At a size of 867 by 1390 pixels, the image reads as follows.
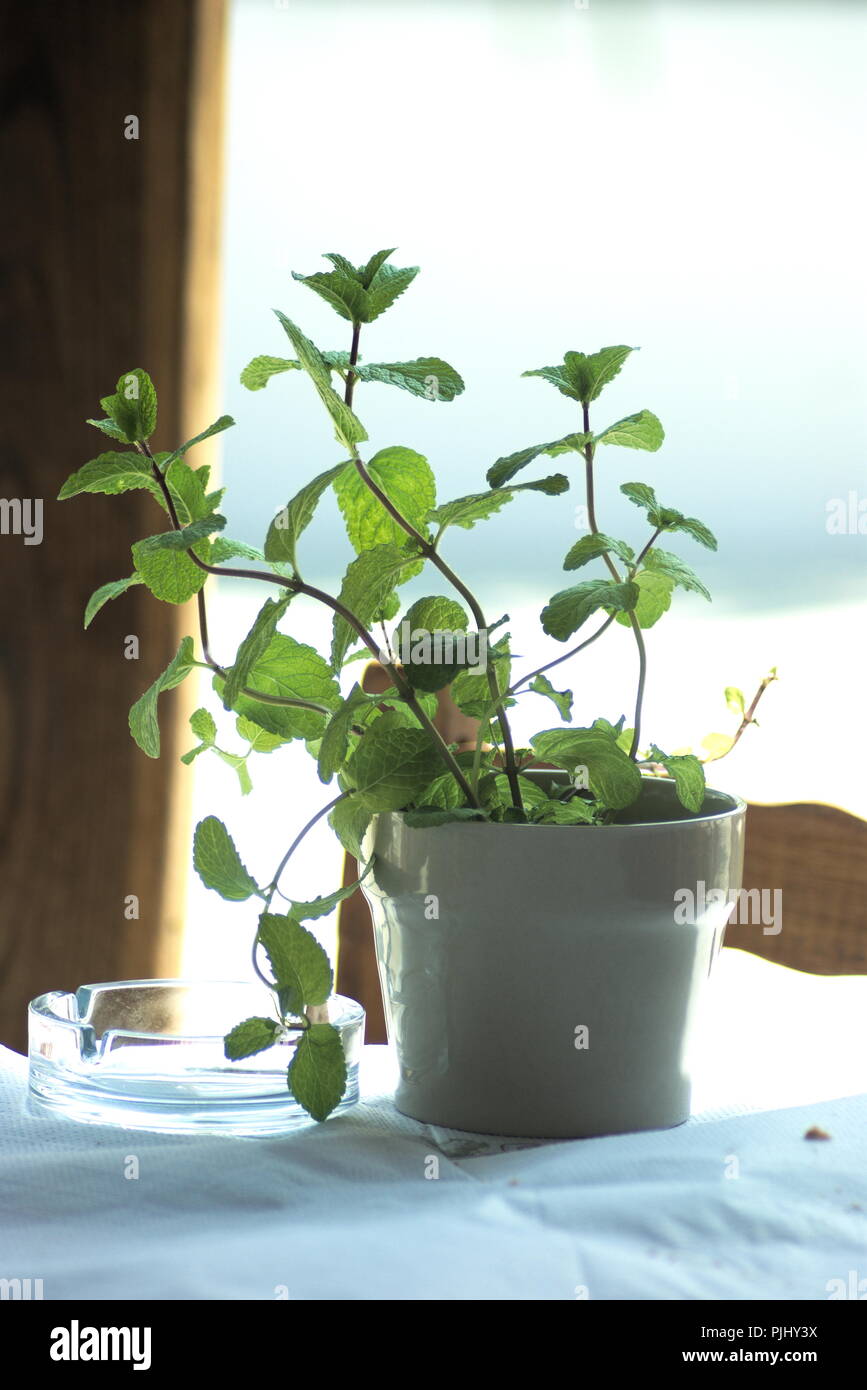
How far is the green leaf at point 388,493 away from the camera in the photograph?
536mm

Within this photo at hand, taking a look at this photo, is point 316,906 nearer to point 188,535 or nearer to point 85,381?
point 188,535

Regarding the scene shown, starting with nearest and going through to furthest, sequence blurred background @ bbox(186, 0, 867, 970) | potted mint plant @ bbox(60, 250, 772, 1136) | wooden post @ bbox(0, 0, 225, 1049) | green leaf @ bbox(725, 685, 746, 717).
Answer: potted mint plant @ bbox(60, 250, 772, 1136) → green leaf @ bbox(725, 685, 746, 717) → wooden post @ bbox(0, 0, 225, 1049) → blurred background @ bbox(186, 0, 867, 970)

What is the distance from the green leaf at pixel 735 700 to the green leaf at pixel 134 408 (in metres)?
0.34

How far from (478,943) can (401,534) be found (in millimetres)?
172

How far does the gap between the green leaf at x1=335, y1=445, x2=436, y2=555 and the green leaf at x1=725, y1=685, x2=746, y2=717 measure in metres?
0.24

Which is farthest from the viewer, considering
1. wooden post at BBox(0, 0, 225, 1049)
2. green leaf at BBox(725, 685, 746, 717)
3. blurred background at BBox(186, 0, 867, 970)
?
blurred background at BBox(186, 0, 867, 970)

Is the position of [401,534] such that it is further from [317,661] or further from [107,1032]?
[107,1032]

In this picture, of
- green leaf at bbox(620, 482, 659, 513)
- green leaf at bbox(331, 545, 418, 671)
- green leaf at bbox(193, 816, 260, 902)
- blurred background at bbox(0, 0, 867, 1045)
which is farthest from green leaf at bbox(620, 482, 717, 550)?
blurred background at bbox(0, 0, 867, 1045)

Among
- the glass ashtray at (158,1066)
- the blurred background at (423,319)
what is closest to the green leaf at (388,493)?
the glass ashtray at (158,1066)

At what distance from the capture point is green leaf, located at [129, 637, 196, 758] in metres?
0.53

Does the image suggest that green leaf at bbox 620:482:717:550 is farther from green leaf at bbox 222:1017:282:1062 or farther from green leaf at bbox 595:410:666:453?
green leaf at bbox 222:1017:282:1062

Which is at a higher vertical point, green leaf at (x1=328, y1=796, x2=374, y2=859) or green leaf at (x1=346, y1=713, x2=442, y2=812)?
green leaf at (x1=346, y1=713, x2=442, y2=812)

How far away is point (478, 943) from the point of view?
52 centimetres

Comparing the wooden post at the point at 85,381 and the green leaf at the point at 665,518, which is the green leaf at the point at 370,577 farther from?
the wooden post at the point at 85,381
